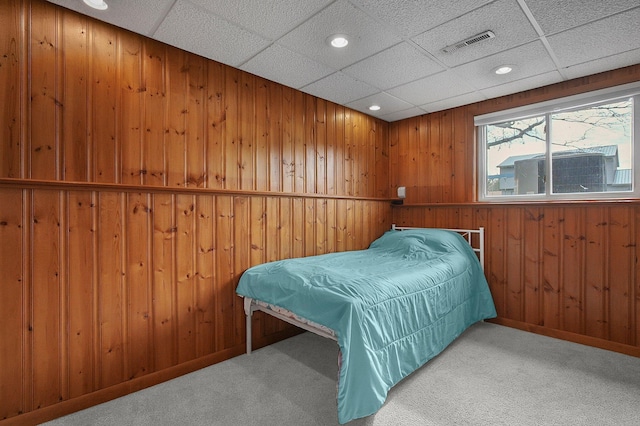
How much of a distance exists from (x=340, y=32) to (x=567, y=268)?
2.86 meters

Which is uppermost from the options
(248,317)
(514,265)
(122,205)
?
(122,205)

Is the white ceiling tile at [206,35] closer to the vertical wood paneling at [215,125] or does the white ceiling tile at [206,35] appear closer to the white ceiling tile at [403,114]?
the vertical wood paneling at [215,125]

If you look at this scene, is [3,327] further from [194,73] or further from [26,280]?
[194,73]

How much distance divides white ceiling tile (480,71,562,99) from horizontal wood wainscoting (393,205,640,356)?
1.14 meters

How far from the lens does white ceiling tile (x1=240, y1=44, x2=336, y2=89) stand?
243 cm

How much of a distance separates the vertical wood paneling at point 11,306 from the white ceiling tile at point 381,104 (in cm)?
293

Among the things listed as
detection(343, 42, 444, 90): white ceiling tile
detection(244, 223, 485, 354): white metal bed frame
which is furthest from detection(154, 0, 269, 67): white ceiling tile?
detection(244, 223, 485, 354): white metal bed frame

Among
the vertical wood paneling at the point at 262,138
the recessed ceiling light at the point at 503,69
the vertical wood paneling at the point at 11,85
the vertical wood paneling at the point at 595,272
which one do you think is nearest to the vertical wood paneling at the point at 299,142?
the vertical wood paneling at the point at 262,138

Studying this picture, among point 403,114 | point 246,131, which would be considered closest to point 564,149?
point 403,114

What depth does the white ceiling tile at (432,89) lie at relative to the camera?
9.45 feet

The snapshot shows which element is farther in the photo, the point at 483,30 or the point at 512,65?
the point at 512,65

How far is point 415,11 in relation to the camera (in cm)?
190

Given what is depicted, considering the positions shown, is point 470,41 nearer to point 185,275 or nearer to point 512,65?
point 512,65

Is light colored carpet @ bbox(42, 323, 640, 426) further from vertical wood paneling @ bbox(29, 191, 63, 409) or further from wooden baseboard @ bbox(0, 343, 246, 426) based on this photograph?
vertical wood paneling @ bbox(29, 191, 63, 409)
